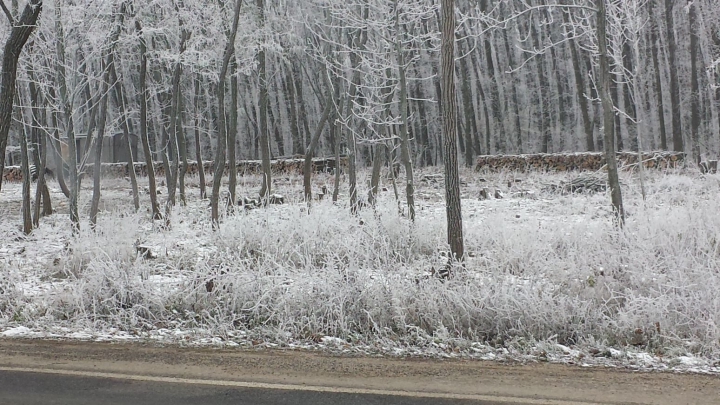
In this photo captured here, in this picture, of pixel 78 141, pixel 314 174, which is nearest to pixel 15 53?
pixel 314 174

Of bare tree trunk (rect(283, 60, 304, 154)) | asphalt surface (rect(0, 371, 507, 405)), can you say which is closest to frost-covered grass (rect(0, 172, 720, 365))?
asphalt surface (rect(0, 371, 507, 405))

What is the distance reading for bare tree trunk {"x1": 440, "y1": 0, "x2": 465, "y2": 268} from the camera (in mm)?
7620

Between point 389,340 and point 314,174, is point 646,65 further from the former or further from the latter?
point 389,340

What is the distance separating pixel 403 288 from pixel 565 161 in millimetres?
19113

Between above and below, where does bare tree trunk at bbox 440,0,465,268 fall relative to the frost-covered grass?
above

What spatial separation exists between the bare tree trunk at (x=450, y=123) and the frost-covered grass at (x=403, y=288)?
0.50 metres

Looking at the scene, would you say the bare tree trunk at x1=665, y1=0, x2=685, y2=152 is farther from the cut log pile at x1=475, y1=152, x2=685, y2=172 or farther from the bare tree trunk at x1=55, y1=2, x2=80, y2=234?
the bare tree trunk at x1=55, y1=2, x2=80, y2=234

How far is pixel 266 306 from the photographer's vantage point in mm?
7098

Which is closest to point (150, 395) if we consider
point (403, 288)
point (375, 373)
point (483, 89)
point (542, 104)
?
point (375, 373)

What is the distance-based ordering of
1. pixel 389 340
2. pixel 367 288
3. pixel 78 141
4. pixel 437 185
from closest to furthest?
pixel 389 340, pixel 367 288, pixel 437 185, pixel 78 141

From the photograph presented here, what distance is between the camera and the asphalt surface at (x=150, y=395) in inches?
188

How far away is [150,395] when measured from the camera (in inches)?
196

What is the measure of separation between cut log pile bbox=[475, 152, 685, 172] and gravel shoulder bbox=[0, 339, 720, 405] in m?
19.2

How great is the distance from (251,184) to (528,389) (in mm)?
21750
